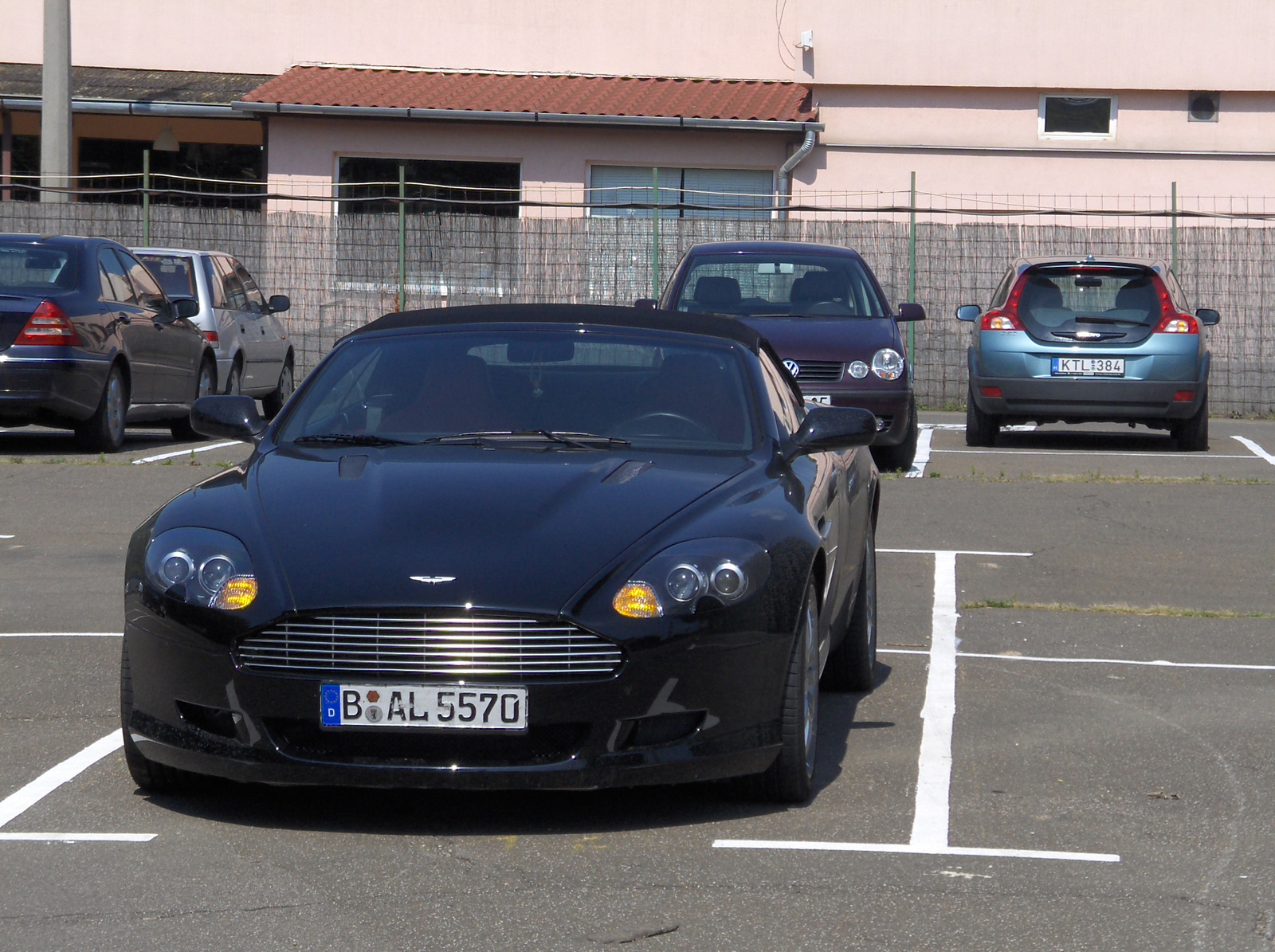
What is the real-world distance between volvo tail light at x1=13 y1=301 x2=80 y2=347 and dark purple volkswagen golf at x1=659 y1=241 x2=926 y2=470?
4.18 meters

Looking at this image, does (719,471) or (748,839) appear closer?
(748,839)

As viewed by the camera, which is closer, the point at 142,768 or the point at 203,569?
the point at 203,569

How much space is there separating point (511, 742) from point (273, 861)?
62cm

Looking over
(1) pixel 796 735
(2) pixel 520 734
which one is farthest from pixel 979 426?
(2) pixel 520 734

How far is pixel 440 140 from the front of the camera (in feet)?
83.5

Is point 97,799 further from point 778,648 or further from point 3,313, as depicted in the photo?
point 3,313

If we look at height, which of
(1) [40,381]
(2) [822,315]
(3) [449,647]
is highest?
(2) [822,315]

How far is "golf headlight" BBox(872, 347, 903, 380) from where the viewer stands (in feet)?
42.6

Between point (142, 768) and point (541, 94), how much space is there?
69.6ft

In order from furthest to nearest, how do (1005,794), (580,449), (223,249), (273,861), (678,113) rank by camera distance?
1. (678,113)
2. (223,249)
3. (580,449)
4. (1005,794)
5. (273,861)

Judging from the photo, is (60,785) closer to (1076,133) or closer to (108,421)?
(108,421)

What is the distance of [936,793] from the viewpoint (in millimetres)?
5270

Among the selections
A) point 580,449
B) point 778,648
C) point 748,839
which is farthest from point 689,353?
point 748,839

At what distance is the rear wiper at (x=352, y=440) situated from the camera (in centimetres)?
574
